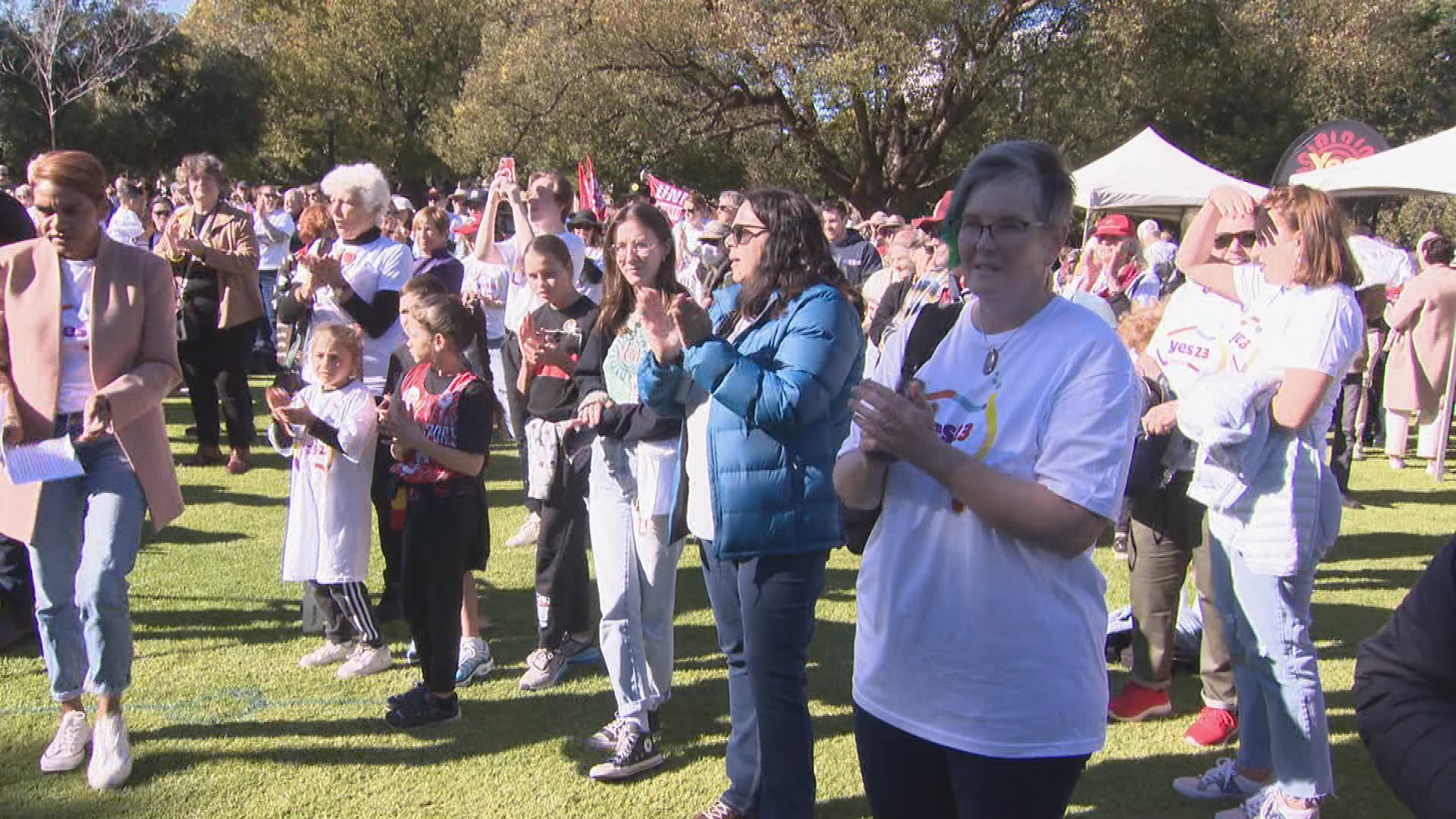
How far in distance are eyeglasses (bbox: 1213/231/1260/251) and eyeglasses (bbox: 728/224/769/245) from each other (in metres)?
1.62

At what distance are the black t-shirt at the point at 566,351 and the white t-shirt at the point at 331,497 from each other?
0.75 metres

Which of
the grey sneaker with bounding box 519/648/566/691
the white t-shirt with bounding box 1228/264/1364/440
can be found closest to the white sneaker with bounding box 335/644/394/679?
the grey sneaker with bounding box 519/648/566/691

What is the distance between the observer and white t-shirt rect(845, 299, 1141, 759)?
1.96m

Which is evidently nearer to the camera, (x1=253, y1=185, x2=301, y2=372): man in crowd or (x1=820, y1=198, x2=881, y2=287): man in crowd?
(x1=820, y1=198, x2=881, y2=287): man in crowd

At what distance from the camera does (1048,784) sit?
2027 millimetres

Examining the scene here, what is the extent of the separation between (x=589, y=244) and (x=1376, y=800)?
6868 mm

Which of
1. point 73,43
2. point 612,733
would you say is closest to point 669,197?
point 612,733

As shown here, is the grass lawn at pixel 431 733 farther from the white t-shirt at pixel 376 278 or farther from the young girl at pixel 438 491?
the white t-shirt at pixel 376 278

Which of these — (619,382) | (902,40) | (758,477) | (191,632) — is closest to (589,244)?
(191,632)

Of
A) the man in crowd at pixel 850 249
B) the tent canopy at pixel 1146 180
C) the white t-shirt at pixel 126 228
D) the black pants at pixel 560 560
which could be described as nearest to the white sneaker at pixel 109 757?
the black pants at pixel 560 560

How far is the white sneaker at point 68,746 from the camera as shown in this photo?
3.79 m

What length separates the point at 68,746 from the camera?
382 centimetres

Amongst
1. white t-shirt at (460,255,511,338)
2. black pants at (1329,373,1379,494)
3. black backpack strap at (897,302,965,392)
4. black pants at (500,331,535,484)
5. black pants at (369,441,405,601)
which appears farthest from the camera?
black pants at (1329,373,1379,494)

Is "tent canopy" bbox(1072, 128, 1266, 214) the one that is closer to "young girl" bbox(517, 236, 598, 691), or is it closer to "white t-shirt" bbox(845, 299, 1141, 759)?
"young girl" bbox(517, 236, 598, 691)
